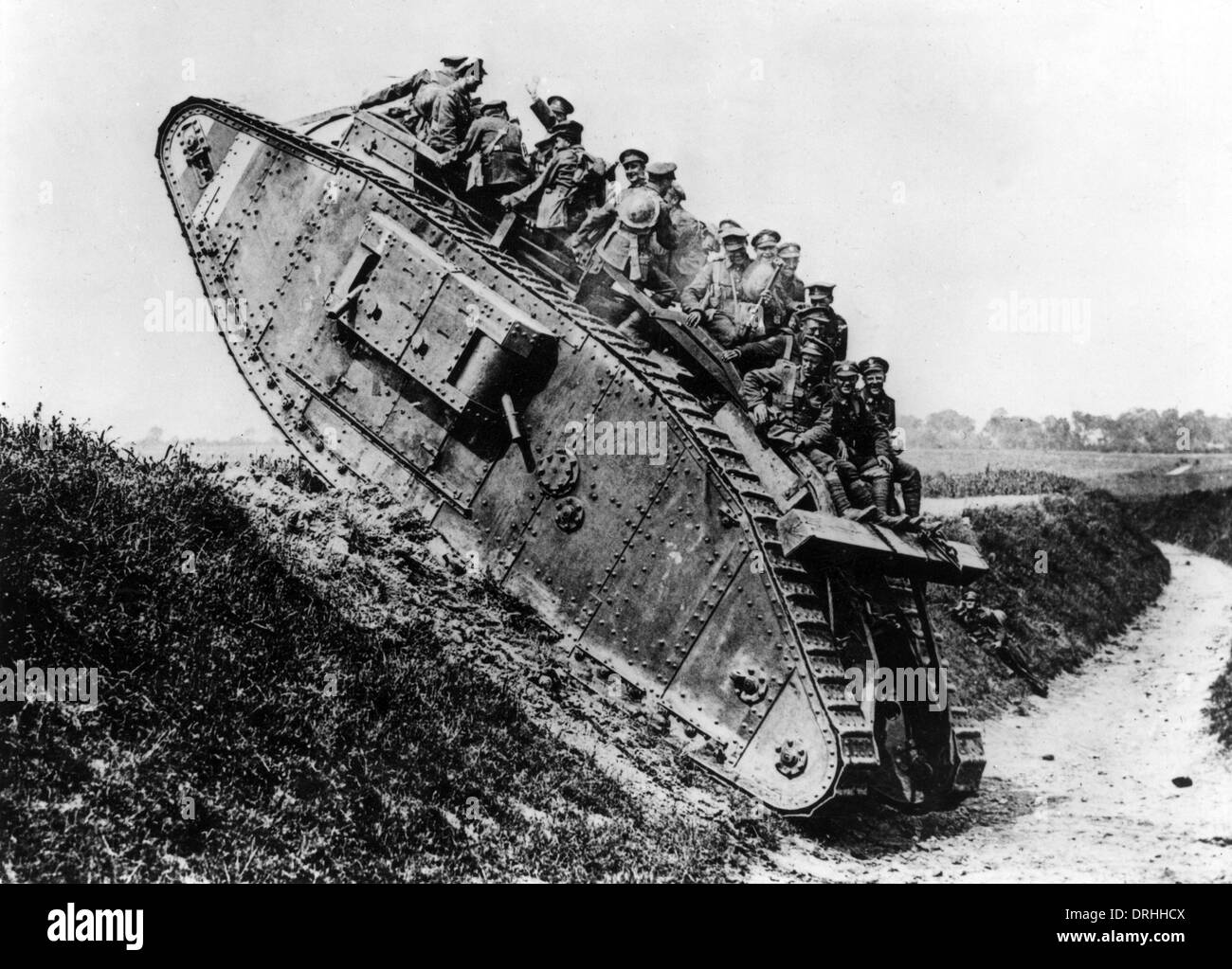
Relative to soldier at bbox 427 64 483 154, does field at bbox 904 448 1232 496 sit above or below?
above

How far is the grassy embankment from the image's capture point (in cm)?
469

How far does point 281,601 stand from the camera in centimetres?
645

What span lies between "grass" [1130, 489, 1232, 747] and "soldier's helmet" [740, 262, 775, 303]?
14.4 m

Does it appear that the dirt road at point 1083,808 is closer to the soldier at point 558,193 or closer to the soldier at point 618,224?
the soldier at point 618,224

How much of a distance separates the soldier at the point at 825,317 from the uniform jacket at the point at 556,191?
7.39 ft

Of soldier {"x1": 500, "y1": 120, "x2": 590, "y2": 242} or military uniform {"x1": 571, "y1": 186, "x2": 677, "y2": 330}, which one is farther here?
soldier {"x1": 500, "y1": 120, "x2": 590, "y2": 242}

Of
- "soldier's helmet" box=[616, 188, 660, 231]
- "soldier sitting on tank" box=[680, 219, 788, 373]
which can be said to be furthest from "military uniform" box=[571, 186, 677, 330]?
"soldier sitting on tank" box=[680, 219, 788, 373]

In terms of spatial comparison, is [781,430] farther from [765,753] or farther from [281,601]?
[281,601]

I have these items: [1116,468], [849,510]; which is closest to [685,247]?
[849,510]

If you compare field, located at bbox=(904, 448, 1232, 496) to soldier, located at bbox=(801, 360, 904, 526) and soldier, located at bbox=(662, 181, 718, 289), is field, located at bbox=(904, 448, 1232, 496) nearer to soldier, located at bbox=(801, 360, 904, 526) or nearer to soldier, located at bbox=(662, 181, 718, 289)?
soldier, located at bbox=(662, 181, 718, 289)

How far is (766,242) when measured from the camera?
10070mm

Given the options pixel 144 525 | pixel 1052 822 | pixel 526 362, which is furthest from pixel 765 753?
pixel 144 525

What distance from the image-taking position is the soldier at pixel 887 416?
859 cm

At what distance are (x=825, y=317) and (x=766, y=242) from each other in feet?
5.35
